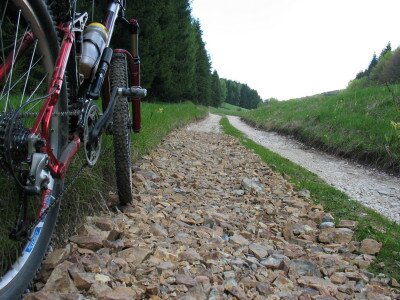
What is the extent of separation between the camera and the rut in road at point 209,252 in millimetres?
2424

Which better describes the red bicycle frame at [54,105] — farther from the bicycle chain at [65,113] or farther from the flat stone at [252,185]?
the flat stone at [252,185]

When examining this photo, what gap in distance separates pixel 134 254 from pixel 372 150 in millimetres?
9093

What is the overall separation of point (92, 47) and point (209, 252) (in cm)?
181

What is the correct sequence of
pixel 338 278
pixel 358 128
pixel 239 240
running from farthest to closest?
pixel 358 128
pixel 239 240
pixel 338 278

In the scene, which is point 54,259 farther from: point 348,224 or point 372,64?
point 372,64

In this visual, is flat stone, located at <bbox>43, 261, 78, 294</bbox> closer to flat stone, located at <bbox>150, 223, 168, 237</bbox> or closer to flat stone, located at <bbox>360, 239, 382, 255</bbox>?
flat stone, located at <bbox>150, 223, 168, 237</bbox>

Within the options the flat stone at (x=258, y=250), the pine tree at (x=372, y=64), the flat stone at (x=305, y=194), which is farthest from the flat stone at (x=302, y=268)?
the pine tree at (x=372, y=64)

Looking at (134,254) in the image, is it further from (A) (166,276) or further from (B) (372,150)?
(B) (372,150)

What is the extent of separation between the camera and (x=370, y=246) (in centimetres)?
363

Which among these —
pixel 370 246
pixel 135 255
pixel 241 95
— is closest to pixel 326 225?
pixel 370 246

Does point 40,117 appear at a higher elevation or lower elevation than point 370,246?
higher

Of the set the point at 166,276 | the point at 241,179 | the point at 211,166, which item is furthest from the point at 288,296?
the point at 211,166

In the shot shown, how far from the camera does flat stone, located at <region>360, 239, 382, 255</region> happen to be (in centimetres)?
358

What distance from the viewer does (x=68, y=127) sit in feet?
8.15
